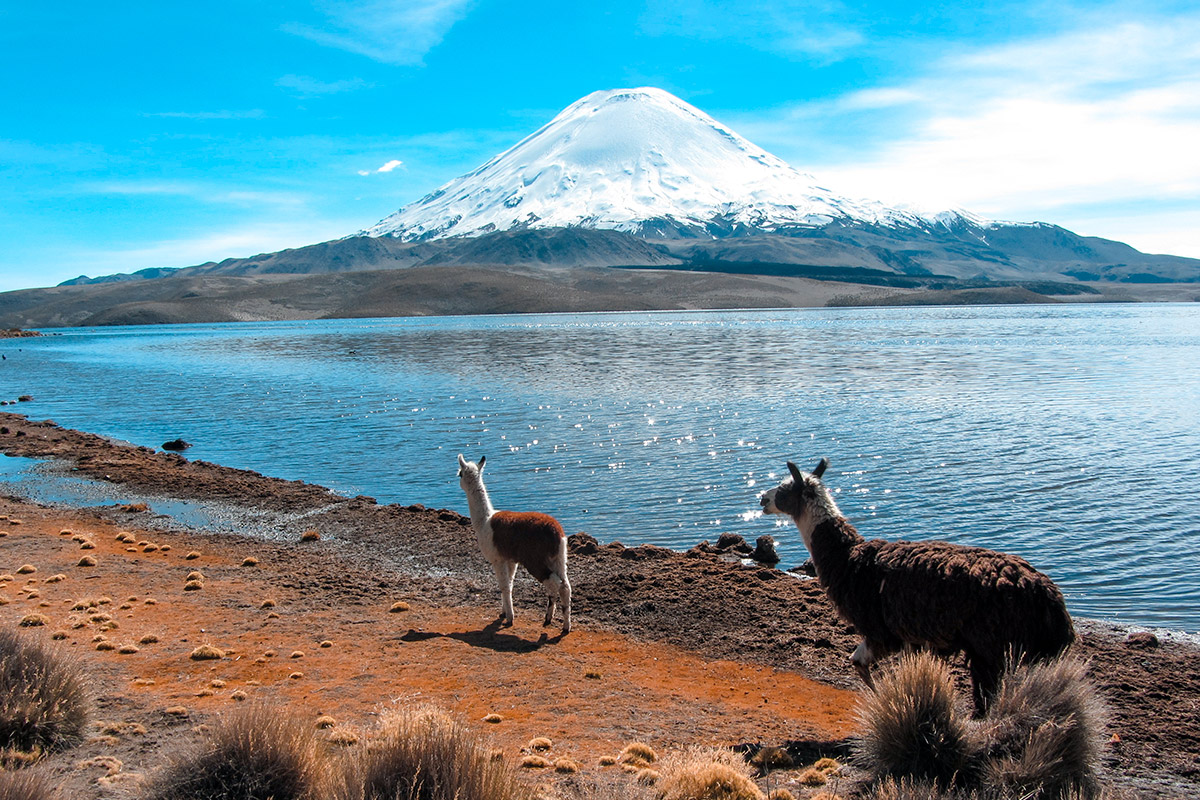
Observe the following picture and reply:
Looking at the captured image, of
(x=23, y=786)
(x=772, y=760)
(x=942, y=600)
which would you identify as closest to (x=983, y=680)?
(x=942, y=600)

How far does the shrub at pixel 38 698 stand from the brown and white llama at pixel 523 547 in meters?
4.23

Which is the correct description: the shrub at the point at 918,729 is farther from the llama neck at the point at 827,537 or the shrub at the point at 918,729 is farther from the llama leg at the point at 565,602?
the llama leg at the point at 565,602

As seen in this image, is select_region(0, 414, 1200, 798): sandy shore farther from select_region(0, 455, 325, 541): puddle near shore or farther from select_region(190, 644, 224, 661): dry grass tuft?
select_region(0, 455, 325, 541): puddle near shore

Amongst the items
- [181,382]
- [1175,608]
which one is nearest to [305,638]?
[1175,608]

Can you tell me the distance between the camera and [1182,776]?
543 centimetres

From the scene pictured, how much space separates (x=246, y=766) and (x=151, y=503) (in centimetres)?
1400

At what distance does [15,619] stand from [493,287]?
186 m

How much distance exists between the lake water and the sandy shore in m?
2.88

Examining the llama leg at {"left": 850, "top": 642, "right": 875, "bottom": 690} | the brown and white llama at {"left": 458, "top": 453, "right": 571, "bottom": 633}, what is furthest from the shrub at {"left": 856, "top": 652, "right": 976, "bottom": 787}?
the brown and white llama at {"left": 458, "top": 453, "right": 571, "bottom": 633}

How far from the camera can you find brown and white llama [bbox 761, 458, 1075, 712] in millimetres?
5234

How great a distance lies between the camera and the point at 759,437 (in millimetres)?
22453

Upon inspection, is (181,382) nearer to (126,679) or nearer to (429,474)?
(429,474)

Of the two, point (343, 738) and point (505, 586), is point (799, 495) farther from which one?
point (343, 738)

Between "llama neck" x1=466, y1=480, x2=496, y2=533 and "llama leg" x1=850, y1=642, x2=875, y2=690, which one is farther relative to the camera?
"llama neck" x1=466, y1=480, x2=496, y2=533
